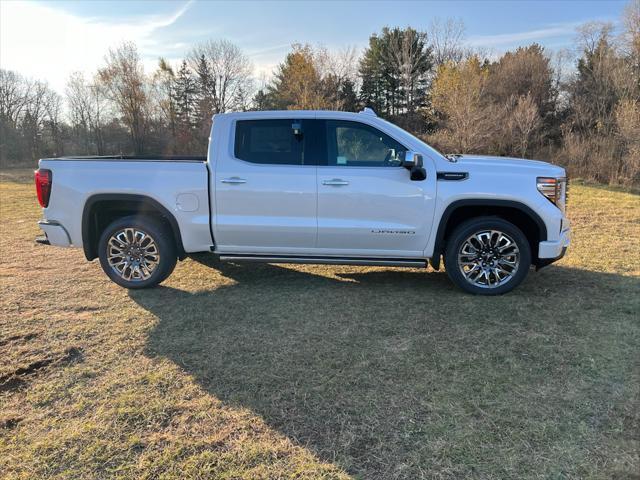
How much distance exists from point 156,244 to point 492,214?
12.4 feet

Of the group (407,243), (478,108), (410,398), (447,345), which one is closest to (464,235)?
(407,243)

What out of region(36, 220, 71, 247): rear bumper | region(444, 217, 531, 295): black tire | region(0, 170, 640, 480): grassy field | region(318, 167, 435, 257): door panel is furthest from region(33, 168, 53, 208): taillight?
region(444, 217, 531, 295): black tire

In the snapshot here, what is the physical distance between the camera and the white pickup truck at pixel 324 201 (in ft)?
15.4

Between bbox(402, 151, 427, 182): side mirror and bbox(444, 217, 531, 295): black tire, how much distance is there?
28.6 inches

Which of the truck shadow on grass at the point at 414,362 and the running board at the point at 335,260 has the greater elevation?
the running board at the point at 335,260

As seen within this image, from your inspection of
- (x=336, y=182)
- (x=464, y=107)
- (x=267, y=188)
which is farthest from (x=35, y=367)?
(x=464, y=107)

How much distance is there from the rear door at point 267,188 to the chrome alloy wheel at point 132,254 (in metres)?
0.82

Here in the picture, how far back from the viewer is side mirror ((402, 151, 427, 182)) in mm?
4539

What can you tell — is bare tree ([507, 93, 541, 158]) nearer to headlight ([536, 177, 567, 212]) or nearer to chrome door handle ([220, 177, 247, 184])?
headlight ([536, 177, 567, 212])

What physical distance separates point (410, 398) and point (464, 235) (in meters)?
2.33

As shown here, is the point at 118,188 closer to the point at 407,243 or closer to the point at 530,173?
the point at 407,243

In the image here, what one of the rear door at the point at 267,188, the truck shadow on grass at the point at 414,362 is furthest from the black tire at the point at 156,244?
the rear door at the point at 267,188

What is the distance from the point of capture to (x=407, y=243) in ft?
16.0

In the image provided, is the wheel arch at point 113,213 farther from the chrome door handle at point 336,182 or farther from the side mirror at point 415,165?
the side mirror at point 415,165
